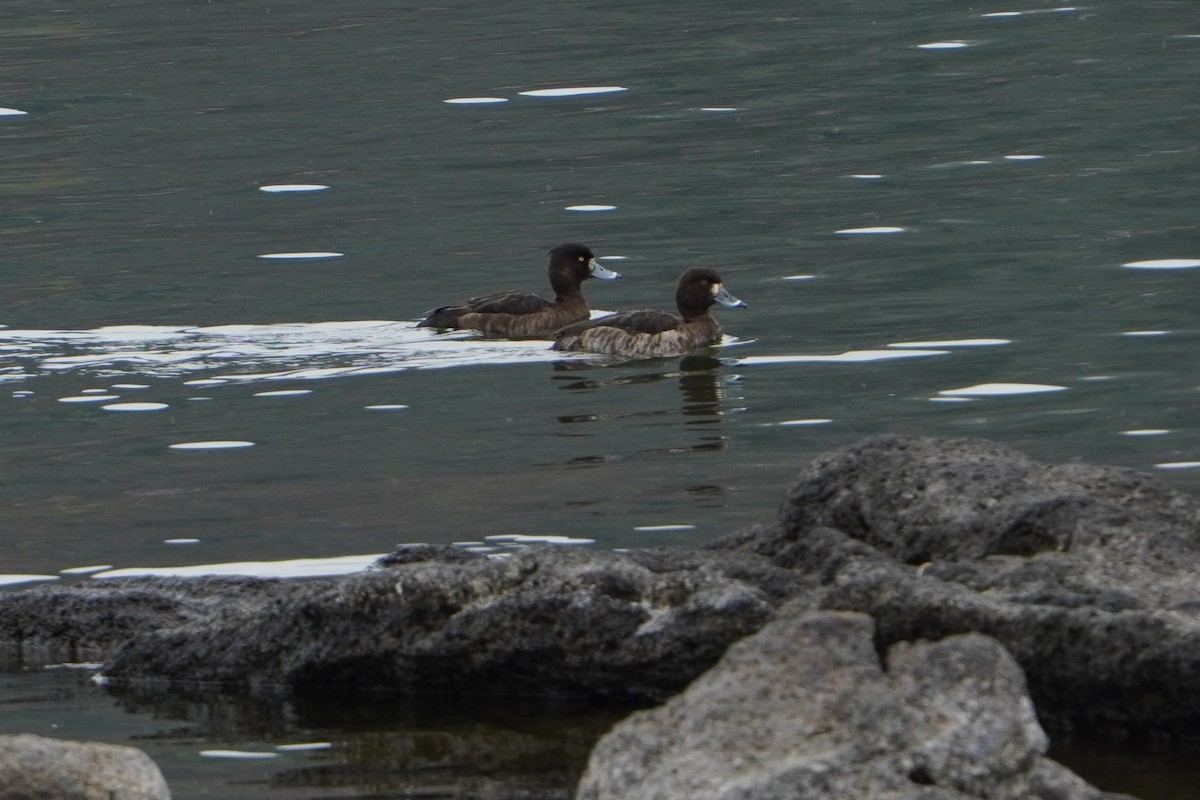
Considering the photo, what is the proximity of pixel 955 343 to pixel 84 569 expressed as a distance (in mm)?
7632

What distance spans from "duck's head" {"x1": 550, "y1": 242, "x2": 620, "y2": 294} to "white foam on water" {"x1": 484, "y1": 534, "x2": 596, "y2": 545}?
317 inches

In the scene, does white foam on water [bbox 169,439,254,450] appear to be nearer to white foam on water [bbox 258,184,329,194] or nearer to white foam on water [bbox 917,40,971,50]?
white foam on water [bbox 258,184,329,194]

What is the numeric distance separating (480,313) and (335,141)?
15341 mm

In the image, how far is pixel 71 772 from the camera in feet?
20.5

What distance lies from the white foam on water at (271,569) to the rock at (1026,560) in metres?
1.98

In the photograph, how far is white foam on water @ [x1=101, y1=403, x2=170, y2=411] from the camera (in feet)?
48.9

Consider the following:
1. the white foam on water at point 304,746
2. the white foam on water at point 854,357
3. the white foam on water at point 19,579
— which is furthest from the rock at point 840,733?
the white foam on water at point 854,357

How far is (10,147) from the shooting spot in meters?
32.7

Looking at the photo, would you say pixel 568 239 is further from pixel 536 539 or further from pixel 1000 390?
pixel 536 539

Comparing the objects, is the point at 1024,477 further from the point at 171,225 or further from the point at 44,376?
the point at 171,225

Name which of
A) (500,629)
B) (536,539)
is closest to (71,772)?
(500,629)

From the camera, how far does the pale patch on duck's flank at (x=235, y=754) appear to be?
723 cm

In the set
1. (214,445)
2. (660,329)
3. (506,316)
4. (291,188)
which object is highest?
(291,188)

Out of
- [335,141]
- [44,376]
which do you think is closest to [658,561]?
[44,376]
